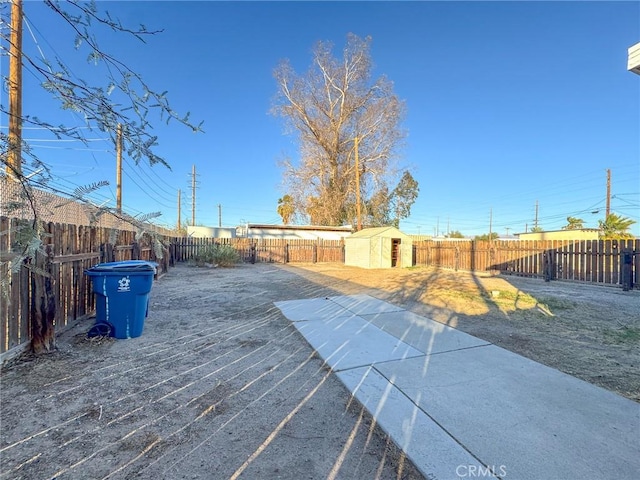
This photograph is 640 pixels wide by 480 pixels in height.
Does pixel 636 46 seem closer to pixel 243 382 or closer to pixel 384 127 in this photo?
pixel 243 382

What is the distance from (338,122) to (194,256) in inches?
643

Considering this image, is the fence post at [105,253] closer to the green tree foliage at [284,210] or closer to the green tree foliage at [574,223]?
the green tree foliage at [284,210]

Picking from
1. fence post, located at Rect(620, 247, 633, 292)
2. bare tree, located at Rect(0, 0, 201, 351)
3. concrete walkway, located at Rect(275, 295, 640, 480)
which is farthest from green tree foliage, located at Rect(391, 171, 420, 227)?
bare tree, located at Rect(0, 0, 201, 351)

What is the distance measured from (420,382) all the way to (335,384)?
0.79m

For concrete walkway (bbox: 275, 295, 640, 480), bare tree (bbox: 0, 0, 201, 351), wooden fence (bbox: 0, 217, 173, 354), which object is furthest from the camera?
wooden fence (bbox: 0, 217, 173, 354)

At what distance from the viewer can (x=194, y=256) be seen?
16562 millimetres

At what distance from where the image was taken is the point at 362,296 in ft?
23.7

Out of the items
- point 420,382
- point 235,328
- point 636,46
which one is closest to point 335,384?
point 420,382

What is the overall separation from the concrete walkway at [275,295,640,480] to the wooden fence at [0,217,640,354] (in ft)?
6.67

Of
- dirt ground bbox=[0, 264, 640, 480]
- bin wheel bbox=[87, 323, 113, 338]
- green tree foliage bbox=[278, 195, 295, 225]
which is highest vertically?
green tree foliage bbox=[278, 195, 295, 225]

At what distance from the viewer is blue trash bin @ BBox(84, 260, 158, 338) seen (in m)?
3.90

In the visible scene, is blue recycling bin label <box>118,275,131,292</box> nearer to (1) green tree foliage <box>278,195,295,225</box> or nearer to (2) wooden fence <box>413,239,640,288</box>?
(2) wooden fence <box>413,239,640,288</box>

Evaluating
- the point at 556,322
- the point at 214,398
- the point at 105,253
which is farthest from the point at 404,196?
the point at 214,398

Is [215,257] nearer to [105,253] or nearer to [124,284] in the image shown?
[105,253]
